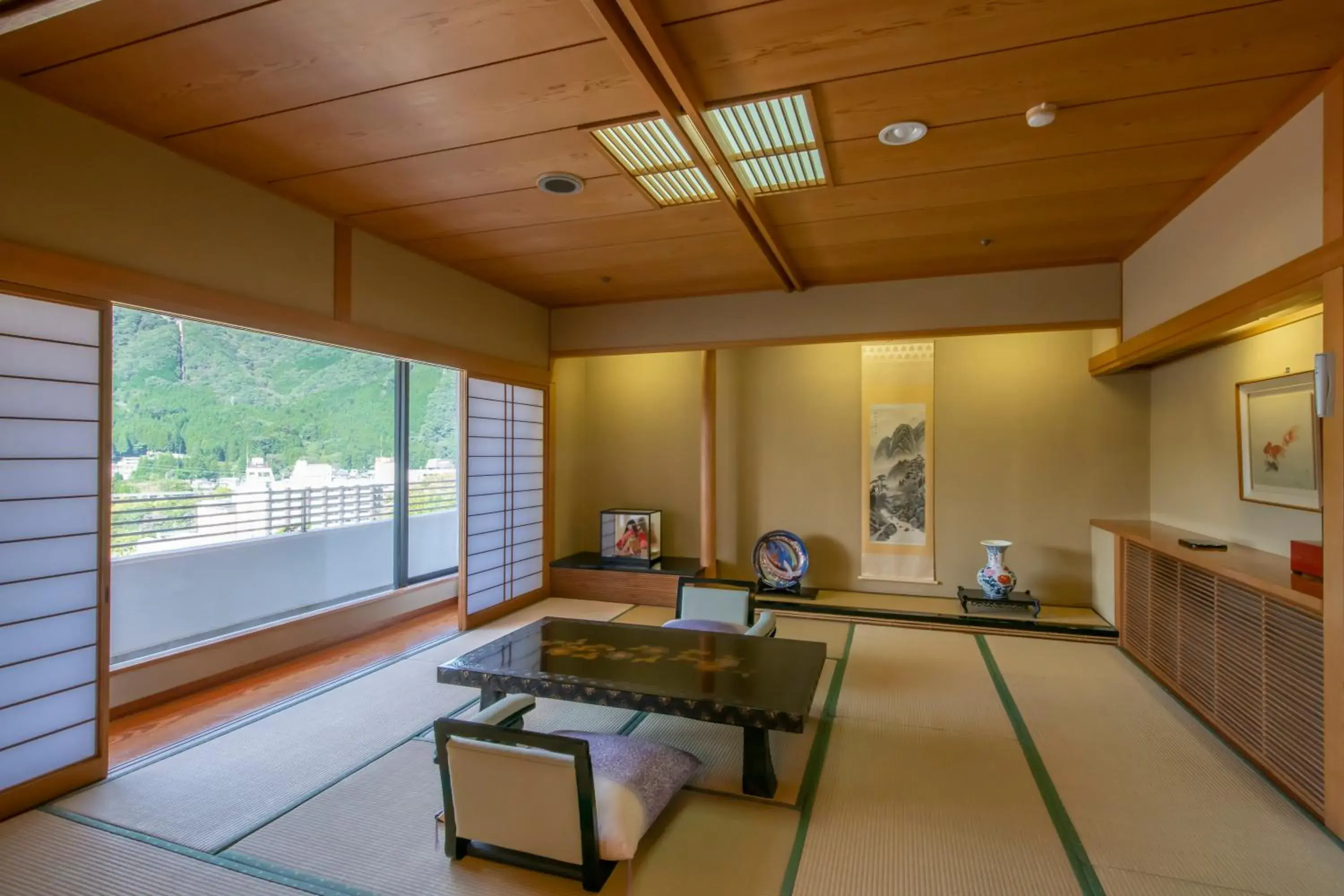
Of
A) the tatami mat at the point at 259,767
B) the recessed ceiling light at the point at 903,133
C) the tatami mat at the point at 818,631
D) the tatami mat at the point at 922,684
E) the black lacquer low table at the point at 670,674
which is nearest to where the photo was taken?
the tatami mat at the point at 259,767

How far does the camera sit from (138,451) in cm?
442

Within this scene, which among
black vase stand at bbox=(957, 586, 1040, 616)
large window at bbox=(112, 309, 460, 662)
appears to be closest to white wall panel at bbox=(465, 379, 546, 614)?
large window at bbox=(112, 309, 460, 662)

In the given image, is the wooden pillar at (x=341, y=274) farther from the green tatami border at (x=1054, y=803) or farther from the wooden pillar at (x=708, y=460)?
the green tatami border at (x=1054, y=803)

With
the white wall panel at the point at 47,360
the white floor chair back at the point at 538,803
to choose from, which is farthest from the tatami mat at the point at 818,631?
the white wall panel at the point at 47,360

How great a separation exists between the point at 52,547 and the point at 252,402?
3.11m

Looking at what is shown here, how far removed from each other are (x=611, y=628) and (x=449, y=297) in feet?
8.86

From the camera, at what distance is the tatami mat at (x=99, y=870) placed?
1.91m

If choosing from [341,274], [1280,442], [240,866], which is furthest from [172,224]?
[1280,442]

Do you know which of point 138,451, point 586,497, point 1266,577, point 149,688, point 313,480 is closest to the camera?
point 1266,577

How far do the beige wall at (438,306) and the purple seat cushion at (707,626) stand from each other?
2569mm

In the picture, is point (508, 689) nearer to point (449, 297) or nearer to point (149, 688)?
point (149, 688)

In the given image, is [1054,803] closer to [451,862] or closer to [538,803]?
[538,803]

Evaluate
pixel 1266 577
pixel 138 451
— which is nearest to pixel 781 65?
pixel 1266 577

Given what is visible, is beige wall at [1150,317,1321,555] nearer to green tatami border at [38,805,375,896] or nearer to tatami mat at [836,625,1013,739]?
tatami mat at [836,625,1013,739]
